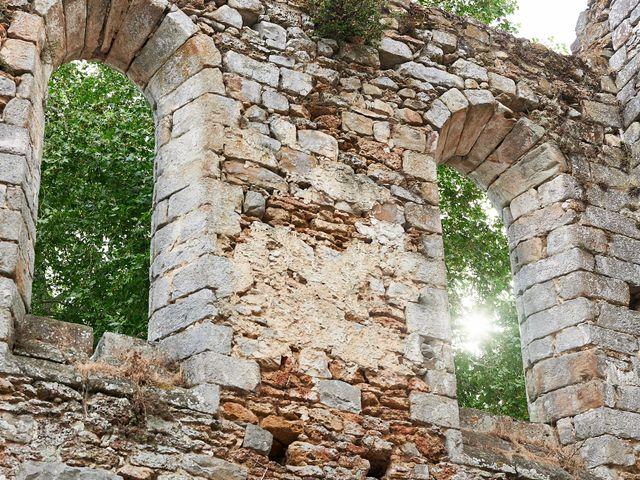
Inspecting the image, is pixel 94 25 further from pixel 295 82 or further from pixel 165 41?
pixel 295 82

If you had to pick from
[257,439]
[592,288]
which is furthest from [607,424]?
[257,439]

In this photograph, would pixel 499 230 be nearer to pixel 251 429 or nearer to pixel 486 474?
pixel 486 474

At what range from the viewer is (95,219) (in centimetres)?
1159

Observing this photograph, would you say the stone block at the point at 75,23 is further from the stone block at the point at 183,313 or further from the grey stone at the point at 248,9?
the stone block at the point at 183,313

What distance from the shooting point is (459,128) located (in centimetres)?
818

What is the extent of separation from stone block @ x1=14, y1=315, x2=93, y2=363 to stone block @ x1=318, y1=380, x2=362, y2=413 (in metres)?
1.36

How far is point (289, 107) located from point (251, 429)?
7.56 feet

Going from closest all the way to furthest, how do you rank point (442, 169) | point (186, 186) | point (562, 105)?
point (186, 186) → point (562, 105) → point (442, 169)

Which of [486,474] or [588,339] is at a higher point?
[588,339]

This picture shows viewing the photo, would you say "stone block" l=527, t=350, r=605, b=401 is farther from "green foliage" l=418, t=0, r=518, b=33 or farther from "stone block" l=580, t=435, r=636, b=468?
Answer: "green foliage" l=418, t=0, r=518, b=33

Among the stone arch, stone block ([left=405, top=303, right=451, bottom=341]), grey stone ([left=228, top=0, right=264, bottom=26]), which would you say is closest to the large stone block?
the stone arch

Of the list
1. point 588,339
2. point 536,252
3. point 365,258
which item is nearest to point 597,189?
point 536,252

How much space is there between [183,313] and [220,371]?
18.2 inches

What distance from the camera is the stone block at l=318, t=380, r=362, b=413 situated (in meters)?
6.27
